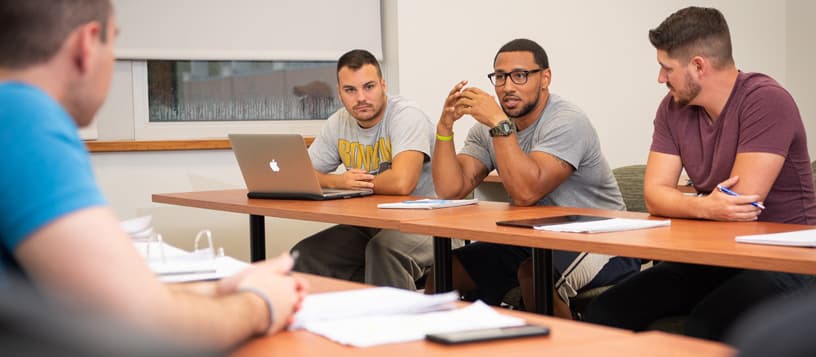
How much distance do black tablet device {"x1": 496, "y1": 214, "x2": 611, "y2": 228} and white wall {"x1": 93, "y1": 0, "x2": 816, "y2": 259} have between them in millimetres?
2392

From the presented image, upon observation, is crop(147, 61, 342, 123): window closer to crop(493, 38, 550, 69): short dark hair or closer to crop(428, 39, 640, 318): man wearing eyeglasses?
crop(428, 39, 640, 318): man wearing eyeglasses

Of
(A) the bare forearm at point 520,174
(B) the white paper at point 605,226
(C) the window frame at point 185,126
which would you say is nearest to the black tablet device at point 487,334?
(B) the white paper at point 605,226

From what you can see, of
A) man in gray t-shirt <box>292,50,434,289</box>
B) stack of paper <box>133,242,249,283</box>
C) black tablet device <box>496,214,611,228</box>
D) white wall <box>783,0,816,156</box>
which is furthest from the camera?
white wall <box>783,0,816,156</box>

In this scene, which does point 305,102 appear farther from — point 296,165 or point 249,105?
point 296,165

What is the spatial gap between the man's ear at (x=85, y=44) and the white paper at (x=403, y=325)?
410 mm

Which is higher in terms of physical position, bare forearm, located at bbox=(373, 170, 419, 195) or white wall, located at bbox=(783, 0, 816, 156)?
white wall, located at bbox=(783, 0, 816, 156)

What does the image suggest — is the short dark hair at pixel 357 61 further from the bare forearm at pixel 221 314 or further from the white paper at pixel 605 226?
the bare forearm at pixel 221 314

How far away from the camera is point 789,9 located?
18.8ft

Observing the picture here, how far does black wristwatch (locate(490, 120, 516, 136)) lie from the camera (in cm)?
316

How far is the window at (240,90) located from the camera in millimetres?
4633

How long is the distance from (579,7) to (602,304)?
3.07m

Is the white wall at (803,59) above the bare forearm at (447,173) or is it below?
above

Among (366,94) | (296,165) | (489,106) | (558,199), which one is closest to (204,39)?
(366,94)

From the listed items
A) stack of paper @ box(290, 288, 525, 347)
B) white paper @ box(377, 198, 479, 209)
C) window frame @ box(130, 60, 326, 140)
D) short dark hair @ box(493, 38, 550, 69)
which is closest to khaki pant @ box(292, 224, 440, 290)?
white paper @ box(377, 198, 479, 209)
